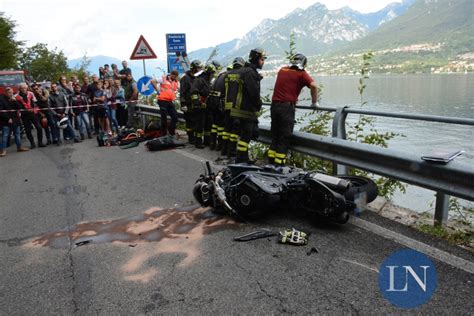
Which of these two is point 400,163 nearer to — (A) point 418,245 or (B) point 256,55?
(A) point 418,245

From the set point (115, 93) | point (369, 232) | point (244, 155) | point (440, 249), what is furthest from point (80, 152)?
point (440, 249)

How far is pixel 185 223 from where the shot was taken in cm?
449

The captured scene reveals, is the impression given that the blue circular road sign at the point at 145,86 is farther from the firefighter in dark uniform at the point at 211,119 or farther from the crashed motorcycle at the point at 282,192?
the crashed motorcycle at the point at 282,192

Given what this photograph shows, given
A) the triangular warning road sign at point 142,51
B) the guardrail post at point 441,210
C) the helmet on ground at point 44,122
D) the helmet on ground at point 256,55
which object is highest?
the triangular warning road sign at point 142,51

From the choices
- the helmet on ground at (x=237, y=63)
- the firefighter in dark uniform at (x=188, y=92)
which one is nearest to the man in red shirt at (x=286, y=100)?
the helmet on ground at (x=237, y=63)

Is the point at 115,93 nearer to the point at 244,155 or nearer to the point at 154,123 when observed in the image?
the point at 154,123

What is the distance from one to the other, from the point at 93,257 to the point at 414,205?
447cm

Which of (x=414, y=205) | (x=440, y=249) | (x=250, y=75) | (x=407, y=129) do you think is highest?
(x=250, y=75)

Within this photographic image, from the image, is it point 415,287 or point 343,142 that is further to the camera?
point 343,142

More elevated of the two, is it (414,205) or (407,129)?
(407,129)

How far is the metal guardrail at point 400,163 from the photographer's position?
362 centimetres

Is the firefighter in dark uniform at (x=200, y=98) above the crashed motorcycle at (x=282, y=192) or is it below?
above

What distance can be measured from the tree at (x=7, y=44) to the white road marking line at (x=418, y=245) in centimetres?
4085

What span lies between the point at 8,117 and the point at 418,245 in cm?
1109
